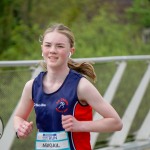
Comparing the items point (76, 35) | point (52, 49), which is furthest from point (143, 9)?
point (52, 49)

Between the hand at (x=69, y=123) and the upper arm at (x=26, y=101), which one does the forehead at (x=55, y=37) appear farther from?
the hand at (x=69, y=123)

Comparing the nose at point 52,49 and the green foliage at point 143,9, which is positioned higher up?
the green foliage at point 143,9

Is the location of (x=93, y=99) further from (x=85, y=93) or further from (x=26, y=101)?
(x=26, y=101)

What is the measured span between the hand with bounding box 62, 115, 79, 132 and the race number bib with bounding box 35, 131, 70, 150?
0.59 feet

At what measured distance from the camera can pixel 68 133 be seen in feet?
14.6

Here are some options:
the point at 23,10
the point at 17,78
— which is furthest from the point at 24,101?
the point at 23,10

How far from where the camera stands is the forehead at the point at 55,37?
441 cm

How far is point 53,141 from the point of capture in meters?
4.48

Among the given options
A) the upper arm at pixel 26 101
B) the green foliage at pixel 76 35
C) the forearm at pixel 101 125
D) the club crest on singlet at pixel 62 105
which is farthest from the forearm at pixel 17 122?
the green foliage at pixel 76 35

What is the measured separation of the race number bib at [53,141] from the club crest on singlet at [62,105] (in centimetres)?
18

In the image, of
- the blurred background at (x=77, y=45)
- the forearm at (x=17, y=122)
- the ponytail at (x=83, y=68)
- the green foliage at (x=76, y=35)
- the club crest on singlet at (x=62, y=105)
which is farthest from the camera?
the green foliage at (x=76, y=35)

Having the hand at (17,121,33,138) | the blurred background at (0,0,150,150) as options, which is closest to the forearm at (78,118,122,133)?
the hand at (17,121,33,138)

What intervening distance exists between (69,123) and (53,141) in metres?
0.31

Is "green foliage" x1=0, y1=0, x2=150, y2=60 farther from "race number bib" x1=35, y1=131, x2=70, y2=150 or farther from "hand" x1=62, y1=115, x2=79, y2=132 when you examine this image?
"hand" x1=62, y1=115, x2=79, y2=132
